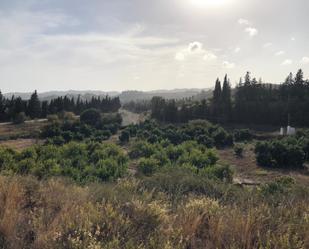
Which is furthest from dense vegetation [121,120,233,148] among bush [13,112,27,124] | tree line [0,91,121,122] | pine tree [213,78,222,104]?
tree line [0,91,121,122]

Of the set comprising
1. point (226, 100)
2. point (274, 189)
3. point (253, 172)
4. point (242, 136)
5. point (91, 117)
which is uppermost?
point (226, 100)

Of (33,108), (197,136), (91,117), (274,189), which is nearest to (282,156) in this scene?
(197,136)

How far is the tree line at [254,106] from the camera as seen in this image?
2035 inches

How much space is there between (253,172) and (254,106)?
1214 inches

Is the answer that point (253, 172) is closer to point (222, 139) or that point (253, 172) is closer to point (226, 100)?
point (222, 139)

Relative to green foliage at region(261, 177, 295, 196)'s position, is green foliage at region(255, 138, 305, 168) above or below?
below

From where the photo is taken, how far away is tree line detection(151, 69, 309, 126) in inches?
2035

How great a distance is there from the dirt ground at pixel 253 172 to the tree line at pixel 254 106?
870 inches

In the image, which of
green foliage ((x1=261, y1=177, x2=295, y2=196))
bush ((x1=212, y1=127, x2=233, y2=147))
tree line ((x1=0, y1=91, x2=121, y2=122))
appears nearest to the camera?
green foliage ((x1=261, y1=177, x2=295, y2=196))

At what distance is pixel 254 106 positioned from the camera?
5441 cm

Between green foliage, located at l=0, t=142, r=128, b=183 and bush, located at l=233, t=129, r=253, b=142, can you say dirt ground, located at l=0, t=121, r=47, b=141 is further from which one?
bush, located at l=233, t=129, r=253, b=142

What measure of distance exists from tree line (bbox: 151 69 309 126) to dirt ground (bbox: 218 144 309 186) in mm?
22109

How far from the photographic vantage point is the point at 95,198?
191 inches

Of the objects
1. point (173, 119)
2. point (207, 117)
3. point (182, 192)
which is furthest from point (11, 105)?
→ point (182, 192)
